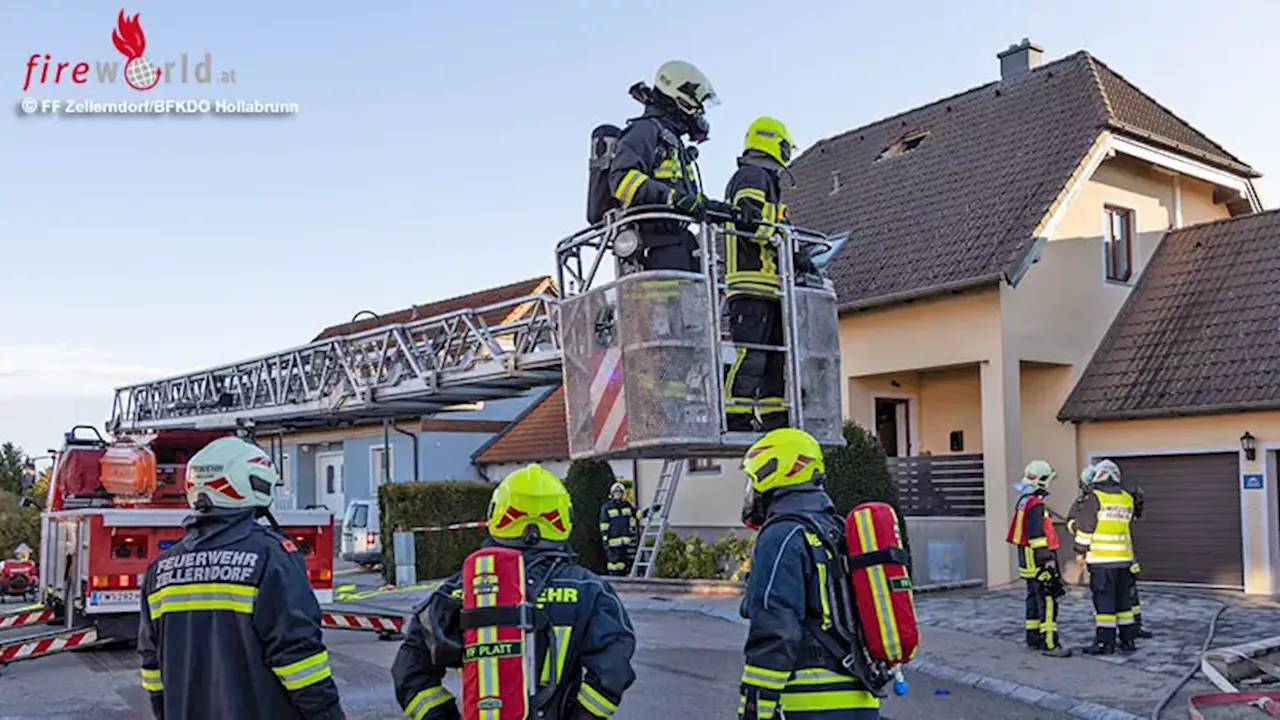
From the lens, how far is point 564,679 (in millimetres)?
3777

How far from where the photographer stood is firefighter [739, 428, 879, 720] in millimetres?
4184

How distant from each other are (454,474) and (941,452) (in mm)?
13132

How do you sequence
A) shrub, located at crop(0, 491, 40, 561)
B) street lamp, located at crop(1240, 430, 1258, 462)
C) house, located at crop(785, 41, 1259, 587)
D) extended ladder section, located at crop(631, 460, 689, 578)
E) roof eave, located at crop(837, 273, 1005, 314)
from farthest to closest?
shrub, located at crop(0, 491, 40, 561)
house, located at crop(785, 41, 1259, 587)
extended ladder section, located at crop(631, 460, 689, 578)
roof eave, located at crop(837, 273, 1005, 314)
street lamp, located at crop(1240, 430, 1258, 462)

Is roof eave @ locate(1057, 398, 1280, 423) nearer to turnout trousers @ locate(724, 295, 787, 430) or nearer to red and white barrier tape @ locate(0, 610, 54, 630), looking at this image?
turnout trousers @ locate(724, 295, 787, 430)

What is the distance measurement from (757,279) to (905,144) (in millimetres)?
14444

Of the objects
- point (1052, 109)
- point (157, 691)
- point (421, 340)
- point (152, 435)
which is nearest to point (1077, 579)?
point (1052, 109)

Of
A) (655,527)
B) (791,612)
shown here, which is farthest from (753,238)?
(655,527)

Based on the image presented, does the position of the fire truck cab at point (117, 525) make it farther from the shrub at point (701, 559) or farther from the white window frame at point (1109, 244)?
the white window frame at point (1109, 244)

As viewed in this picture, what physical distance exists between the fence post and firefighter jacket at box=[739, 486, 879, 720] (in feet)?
48.1

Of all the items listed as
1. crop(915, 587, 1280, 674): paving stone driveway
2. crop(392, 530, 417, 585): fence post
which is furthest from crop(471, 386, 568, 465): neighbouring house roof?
crop(915, 587, 1280, 674): paving stone driveway

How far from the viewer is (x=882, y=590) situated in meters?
4.31

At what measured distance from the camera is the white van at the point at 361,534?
74.7 feet

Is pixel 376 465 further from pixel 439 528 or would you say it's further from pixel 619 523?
pixel 619 523

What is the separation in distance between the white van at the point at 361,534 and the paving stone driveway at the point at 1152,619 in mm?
11578
